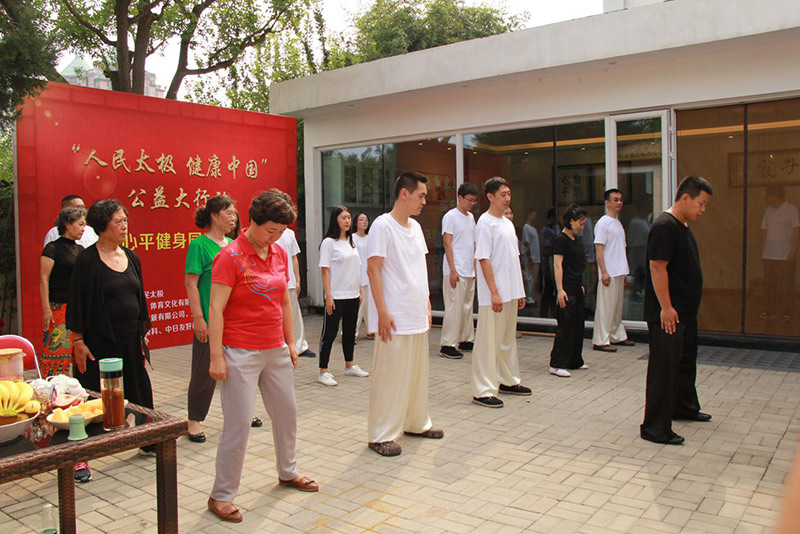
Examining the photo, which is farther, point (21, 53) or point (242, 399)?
point (21, 53)

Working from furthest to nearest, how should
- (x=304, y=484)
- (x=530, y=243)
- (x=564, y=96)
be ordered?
1. (x=530, y=243)
2. (x=564, y=96)
3. (x=304, y=484)

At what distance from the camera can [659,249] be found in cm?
467

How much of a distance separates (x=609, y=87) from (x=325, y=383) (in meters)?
5.76

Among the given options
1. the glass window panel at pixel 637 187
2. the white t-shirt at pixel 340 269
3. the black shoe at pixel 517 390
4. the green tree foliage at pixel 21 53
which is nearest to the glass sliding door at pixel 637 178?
the glass window panel at pixel 637 187

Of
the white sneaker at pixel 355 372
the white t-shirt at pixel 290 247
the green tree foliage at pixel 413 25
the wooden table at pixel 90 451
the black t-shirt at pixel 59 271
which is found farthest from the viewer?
the green tree foliage at pixel 413 25

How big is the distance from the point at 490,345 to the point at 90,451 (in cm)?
376

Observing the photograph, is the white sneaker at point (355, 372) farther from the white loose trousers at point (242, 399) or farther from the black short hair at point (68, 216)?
the white loose trousers at point (242, 399)

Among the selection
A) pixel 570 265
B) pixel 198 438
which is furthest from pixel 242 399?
pixel 570 265

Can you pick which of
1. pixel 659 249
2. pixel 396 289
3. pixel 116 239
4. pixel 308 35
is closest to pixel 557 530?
pixel 396 289

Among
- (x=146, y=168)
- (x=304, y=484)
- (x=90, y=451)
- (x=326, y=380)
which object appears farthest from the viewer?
(x=146, y=168)

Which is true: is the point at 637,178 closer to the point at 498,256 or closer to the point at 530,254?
the point at 530,254

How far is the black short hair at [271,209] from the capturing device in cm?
354

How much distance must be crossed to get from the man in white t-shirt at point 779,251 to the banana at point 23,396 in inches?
352

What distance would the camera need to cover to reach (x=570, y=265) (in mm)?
6988
